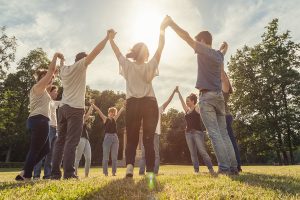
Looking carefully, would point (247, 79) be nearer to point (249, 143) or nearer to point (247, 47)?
point (247, 47)

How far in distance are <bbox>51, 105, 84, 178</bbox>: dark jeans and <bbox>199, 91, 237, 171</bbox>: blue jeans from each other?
293 centimetres

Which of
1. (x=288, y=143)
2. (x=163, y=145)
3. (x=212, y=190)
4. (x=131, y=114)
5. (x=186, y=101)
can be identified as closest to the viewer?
(x=212, y=190)

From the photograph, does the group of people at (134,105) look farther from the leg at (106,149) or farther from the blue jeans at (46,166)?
the leg at (106,149)

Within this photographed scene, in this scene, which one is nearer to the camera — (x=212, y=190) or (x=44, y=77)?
(x=212, y=190)

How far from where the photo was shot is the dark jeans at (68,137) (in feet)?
23.0

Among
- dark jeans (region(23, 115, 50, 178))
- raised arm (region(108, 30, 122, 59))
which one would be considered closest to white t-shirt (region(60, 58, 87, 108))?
dark jeans (region(23, 115, 50, 178))

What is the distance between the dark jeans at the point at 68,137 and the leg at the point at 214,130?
292cm

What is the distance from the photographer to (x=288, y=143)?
40.3 m

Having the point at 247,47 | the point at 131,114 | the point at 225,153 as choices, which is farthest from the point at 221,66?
the point at 247,47

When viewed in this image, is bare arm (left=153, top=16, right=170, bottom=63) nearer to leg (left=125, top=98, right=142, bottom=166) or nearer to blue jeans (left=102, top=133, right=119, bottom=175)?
leg (left=125, top=98, right=142, bottom=166)

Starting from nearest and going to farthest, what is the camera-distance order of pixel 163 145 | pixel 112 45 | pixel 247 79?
pixel 112 45 → pixel 247 79 → pixel 163 145

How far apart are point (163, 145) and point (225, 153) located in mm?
58570

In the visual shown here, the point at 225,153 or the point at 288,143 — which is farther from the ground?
the point at 288,143

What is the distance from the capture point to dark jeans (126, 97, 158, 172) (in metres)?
6.63
